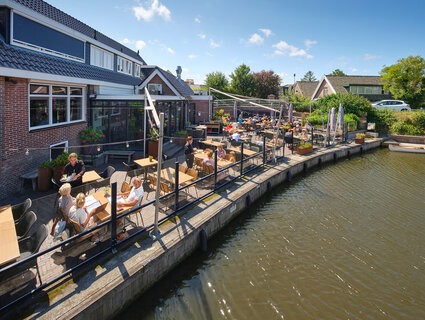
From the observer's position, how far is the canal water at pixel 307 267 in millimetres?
5582

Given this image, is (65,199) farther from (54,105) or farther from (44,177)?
(54,105)

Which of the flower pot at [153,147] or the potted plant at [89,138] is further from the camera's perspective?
the flower pot at [153,147]

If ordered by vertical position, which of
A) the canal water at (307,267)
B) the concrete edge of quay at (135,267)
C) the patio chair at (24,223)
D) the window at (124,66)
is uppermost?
the window at (124,66)

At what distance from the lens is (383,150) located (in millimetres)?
24531

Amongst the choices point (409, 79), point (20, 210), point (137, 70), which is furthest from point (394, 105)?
point (20, 210)

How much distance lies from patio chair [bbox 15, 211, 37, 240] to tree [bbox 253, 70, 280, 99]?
46767 millimetres

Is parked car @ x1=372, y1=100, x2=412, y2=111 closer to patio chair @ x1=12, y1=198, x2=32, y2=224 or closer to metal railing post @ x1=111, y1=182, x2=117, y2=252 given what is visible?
metal railing post @ x1=111, y1=182, x2=117, y2=252

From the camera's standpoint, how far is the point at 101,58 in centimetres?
1702

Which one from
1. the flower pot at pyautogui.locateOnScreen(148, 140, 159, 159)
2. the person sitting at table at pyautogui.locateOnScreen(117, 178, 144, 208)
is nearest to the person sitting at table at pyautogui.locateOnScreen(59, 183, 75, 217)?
the person sitting at table at pyautogui.locateOnScreen(117, 178, 144, 208)

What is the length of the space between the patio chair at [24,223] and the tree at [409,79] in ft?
162

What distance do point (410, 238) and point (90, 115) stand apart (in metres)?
13.9

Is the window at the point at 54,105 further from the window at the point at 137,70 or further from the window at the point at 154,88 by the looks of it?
the window at the point at 137,70

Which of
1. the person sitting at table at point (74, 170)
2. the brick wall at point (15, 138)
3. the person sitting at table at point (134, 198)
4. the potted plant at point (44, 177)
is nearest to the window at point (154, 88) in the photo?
the brick wall at point (15, 138)

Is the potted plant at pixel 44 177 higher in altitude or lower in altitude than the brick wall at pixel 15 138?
lower
